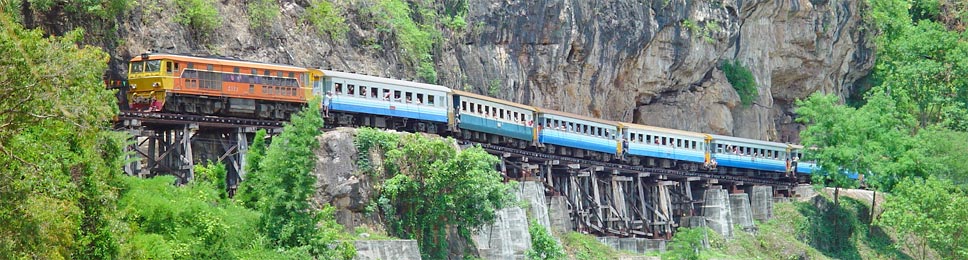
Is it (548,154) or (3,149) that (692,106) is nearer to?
(548,154)

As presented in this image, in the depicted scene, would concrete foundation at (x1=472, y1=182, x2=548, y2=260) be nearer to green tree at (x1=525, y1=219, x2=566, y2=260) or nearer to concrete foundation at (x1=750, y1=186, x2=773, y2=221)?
green tree at (x1=525, y1=219, x2=566, y2=260)

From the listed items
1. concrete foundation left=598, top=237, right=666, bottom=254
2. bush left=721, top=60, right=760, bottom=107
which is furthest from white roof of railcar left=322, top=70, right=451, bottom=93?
bush left=721, top=60, right=760, bottom=107

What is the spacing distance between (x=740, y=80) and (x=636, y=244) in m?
20.7

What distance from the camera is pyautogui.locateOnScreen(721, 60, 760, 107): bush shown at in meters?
79.4

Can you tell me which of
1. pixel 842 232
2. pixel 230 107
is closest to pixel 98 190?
pixel 230 107

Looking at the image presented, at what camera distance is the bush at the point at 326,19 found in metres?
55.1

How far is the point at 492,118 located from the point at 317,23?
7.49 metres

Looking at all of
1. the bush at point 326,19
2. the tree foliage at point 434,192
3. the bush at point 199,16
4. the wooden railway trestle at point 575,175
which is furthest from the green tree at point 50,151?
the bush at point 326,19

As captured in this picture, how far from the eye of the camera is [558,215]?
58344mm

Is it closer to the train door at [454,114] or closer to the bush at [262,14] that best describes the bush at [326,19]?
the bush at [262,14]

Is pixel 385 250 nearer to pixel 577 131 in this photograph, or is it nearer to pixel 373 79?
pixel 373 79

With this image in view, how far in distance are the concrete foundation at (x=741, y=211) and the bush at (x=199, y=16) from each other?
2712cm

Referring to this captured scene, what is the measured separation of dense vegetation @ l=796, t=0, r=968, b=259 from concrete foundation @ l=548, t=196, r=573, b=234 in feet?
54.4

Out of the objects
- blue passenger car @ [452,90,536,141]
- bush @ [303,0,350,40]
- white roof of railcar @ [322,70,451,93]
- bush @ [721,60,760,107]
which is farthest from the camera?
bush @ [721,60,760,107]
